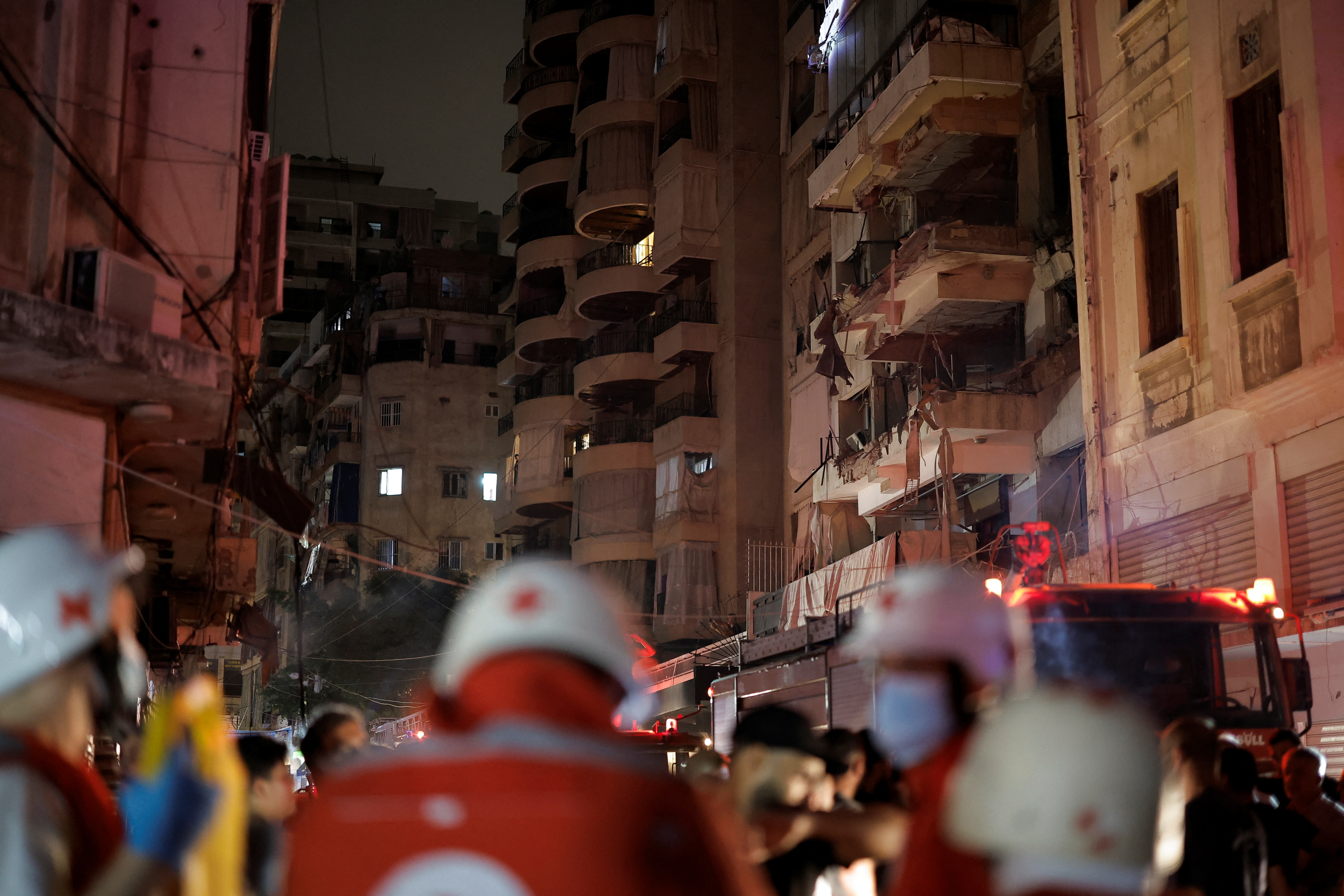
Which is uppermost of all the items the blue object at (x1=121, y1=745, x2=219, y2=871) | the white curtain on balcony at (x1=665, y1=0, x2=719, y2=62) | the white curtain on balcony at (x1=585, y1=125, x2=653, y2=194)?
the white curtain on balcony at (x1=665, y1=0, x2=719, y2=62)

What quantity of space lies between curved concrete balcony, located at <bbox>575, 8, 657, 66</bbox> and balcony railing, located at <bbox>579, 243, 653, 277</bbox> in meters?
6.18

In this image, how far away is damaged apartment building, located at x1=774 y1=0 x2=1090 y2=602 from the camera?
22.8 meters

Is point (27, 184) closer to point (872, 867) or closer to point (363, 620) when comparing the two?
point (872, 867)

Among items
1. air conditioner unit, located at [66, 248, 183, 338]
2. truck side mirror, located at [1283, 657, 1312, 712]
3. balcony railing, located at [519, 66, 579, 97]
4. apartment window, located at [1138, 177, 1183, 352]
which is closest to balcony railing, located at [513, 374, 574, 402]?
balcony railing, located at [519, 66, 579, 97]

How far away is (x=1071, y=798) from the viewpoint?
2438mm

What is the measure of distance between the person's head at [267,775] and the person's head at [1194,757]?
3.52 metres

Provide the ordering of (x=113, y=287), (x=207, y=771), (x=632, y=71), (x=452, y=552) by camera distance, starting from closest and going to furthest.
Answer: (x=207, y=771) < (x=113, y=287) < (x=632, y=71) < (x=452, y=552)

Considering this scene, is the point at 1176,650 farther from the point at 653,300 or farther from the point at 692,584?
the point at 653,300

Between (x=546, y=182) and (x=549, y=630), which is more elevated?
(x=546, y=182)

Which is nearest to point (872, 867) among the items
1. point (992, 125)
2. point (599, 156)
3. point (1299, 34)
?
point (1299, 34)

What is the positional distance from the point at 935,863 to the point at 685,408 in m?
38.8

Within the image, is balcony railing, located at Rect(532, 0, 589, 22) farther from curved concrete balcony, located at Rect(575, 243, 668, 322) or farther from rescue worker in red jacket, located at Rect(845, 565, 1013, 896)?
rescue worker in red jacket, located at Rect(845, 565, 1013, 896)

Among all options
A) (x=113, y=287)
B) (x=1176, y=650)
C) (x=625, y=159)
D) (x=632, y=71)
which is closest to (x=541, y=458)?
(x=625, y=159)

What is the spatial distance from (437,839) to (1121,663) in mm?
9877
